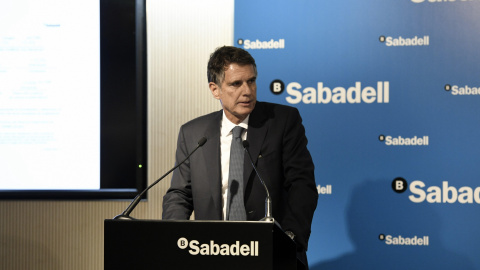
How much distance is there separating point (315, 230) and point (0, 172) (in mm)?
2331

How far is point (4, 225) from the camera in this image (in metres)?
4.29

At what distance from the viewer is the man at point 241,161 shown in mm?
2936

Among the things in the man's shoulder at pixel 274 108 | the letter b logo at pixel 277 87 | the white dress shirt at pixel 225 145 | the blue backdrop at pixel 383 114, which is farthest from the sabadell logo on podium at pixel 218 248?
the letter b logo at pixel 277 87

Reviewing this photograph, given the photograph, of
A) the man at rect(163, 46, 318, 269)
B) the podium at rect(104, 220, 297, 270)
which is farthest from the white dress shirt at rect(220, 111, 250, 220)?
the podium at rect(104, 220, 297, 270)

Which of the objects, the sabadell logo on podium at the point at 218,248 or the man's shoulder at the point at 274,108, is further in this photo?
the man's shoulder at the point at 274,108

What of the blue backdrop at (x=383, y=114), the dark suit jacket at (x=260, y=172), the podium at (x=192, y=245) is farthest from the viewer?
the blue backdrop at (x=383, y=114)

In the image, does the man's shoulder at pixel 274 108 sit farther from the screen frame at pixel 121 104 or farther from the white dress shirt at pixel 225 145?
the screen frame at pixel 121 104

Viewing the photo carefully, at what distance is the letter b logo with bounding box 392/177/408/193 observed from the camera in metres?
3.77

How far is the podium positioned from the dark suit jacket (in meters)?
0.67

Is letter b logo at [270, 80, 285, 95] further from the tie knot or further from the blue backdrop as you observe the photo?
the tie knot

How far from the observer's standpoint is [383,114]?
150 inches

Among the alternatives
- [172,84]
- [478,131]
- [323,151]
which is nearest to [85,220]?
[172,84]

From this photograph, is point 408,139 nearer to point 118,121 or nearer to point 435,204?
point 435,204

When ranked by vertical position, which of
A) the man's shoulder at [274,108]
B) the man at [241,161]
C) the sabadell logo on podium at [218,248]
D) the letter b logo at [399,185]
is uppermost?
the man's shoulder at [274,108]
